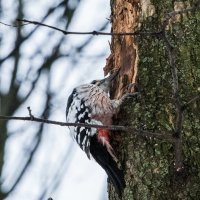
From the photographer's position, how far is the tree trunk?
2473 millimetres

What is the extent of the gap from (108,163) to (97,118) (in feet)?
2.07

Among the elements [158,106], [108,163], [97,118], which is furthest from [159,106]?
[97,118]

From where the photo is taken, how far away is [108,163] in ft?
9.19

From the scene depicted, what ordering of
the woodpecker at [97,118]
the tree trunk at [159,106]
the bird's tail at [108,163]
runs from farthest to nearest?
the woodpecker at [97,118] < the bird's tail at [108,163] < the tree trunk at [159,106]

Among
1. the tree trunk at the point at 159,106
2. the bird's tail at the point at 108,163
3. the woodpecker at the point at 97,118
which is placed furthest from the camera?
the woodpecker at the point at 97,118

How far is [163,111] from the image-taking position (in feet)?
8.74

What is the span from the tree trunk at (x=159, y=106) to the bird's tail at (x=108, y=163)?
39 mm

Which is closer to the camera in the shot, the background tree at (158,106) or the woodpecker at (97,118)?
the background tree at (158,106)

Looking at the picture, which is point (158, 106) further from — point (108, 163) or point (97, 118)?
point (97, 118)

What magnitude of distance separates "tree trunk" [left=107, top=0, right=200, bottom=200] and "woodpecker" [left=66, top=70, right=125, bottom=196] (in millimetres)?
55

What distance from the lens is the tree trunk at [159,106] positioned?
2473mm

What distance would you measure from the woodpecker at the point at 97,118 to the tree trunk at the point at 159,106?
0.18 ft

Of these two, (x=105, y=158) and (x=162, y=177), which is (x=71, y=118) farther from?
(x=162, y=177)

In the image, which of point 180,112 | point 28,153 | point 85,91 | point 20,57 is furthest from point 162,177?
point 20,57
